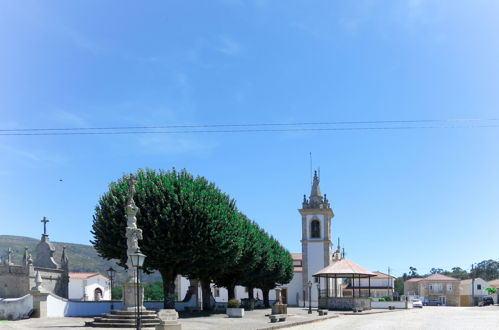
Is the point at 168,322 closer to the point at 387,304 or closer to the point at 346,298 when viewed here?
the point at 346,298

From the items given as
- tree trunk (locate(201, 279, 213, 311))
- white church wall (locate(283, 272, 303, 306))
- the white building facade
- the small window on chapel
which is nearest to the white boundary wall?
the small window on chapel

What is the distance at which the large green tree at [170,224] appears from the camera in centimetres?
3356

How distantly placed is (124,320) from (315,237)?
46.3 m

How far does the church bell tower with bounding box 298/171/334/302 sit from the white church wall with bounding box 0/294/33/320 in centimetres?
4209

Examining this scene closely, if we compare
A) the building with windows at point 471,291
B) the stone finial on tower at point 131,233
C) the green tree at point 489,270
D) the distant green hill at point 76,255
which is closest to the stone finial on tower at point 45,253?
the stone finial on tower at point 131,233

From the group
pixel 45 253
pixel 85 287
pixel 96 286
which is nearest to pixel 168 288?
pixel 45 253

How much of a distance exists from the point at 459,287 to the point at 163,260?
261ft

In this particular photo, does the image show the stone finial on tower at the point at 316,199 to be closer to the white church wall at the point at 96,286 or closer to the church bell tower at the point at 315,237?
the church bell tower at the point at 315,237

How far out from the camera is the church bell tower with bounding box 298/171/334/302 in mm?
69688

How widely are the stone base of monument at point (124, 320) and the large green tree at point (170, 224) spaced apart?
653 centimetres

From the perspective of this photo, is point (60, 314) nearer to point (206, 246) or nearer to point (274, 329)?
point (206, 246)

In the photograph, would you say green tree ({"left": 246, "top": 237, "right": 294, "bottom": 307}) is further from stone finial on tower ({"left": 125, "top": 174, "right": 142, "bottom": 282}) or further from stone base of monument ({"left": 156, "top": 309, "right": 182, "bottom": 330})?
stone base of monument ({"left": 156, "top": 309, "right": 182, "bottom": 330})

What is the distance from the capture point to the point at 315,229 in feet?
233

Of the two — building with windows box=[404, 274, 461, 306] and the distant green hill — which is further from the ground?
the distant green hill
